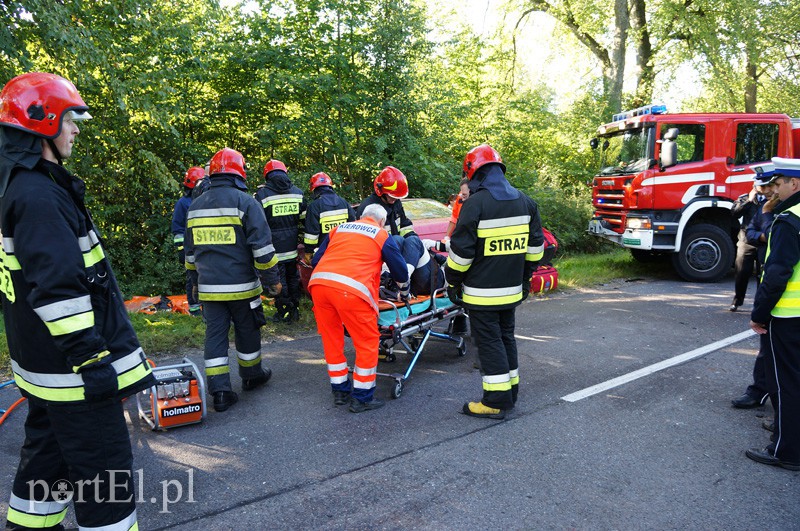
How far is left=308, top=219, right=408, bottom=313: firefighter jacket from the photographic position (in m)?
4.15

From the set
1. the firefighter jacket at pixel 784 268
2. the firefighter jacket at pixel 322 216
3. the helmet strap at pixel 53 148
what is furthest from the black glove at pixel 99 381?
the firefighter jacket at pixel 322 216

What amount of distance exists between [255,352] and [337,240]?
4.25ft

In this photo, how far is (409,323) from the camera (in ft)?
16.3

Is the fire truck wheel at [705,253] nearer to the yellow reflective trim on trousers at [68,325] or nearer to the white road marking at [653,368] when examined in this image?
the white road marking at [653,368]

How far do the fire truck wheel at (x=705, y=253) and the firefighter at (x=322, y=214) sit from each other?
20.8 feet

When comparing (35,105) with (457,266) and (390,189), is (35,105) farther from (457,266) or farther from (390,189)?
(390,189)

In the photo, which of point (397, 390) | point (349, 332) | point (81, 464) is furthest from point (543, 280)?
point (81, 464)

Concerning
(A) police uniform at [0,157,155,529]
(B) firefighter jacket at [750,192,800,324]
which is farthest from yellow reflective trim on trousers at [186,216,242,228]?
(B) firefighter jacket at [750,192,800,324]

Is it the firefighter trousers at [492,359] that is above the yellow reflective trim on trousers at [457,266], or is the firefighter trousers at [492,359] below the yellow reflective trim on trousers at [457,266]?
below

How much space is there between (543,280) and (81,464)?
7307 mm

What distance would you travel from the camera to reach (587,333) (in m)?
6.49

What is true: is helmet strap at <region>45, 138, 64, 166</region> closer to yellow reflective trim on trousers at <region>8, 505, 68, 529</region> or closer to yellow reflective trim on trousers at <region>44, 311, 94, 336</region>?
yellow reflective trim on trousers at <region>44, 311, 94, 336</region>

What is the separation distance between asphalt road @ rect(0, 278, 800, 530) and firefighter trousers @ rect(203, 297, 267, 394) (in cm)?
26

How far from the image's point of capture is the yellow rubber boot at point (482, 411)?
4173mm
